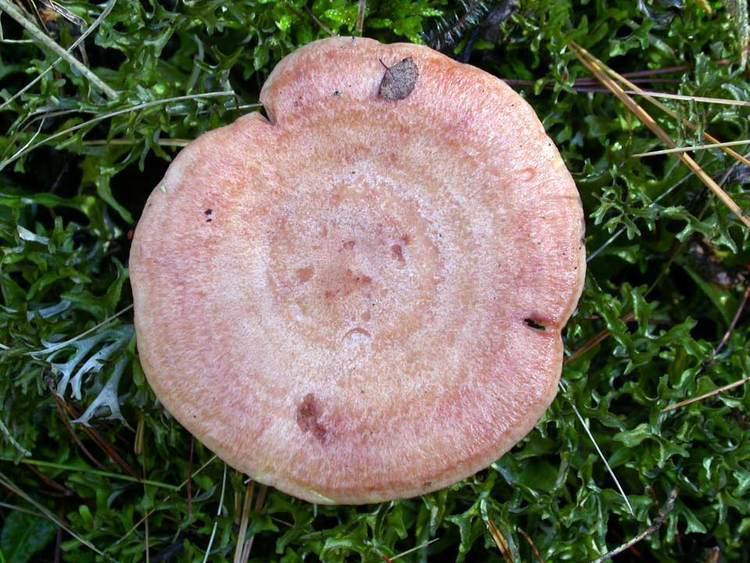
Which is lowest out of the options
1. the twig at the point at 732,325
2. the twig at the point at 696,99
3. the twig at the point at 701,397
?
the twig at the point at 701,397

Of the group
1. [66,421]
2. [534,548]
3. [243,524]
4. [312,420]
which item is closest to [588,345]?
[534,548]

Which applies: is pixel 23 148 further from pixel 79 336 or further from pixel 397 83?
pixel 397 83

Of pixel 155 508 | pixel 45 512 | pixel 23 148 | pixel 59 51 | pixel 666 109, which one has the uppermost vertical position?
pixel 666 109

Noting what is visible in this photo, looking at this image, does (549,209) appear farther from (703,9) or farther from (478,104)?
(703,9)

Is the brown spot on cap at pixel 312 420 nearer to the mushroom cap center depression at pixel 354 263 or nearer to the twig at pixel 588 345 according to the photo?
the mushroom cap center depression at pixel 354 263

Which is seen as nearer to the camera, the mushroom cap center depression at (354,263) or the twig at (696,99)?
the mushroom cap center depression at (354,263)

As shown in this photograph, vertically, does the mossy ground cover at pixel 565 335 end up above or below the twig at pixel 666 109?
below

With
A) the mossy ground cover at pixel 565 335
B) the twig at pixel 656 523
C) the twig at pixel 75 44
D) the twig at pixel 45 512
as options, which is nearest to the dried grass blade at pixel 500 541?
the mossy ground cover at pixel 565 335
